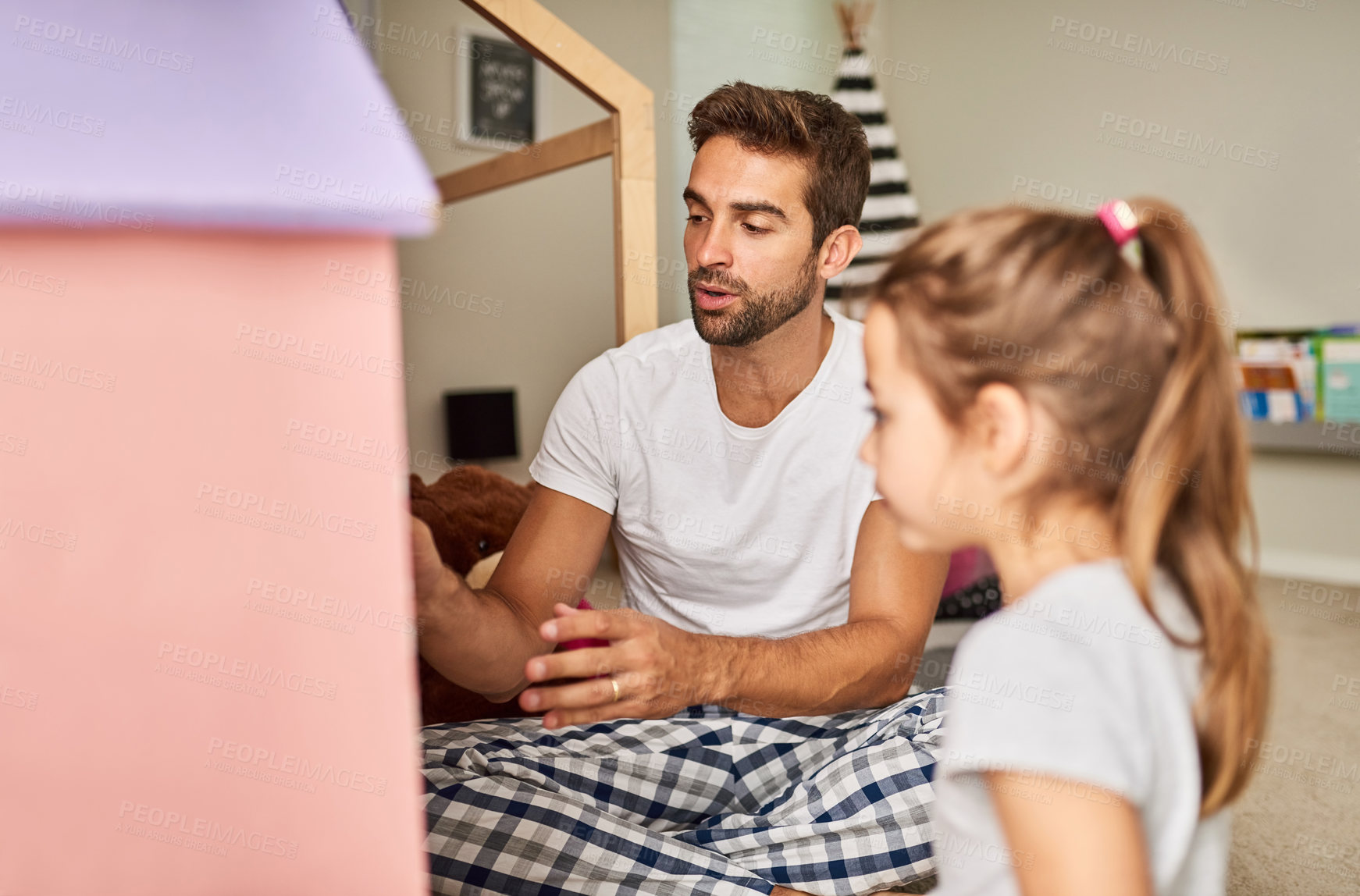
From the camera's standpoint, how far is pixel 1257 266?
11.5 ft

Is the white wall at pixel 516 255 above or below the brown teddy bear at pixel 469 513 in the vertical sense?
above

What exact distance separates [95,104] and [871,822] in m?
1.00

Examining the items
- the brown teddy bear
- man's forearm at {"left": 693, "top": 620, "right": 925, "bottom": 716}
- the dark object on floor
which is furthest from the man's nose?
the dark object on floor

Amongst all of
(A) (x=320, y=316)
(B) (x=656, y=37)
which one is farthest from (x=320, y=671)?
(B) (x=656, y=37)

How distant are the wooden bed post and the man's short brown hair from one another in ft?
0.34

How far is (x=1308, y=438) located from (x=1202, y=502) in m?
3.37

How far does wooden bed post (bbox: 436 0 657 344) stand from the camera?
4.37ft

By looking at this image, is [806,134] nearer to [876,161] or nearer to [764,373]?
[764,373]

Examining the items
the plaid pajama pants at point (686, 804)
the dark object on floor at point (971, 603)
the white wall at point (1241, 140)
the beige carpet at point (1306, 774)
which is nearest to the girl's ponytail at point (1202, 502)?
the plaid pajama pants at point (686, 804)

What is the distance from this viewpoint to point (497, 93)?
11.4ft

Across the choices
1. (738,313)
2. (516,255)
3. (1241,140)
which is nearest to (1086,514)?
(738,313)

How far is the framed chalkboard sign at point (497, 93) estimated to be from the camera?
133 inches

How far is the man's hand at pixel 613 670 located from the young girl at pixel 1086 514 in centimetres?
32

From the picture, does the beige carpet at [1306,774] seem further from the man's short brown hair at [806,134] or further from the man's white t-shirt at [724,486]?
the man's short brown hair at [806,134]
